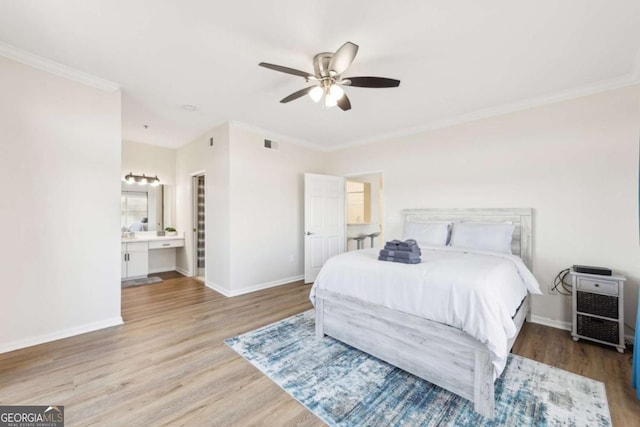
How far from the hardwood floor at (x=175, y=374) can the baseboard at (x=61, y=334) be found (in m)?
0.08

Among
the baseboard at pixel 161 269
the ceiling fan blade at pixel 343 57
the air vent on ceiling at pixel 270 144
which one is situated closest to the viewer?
the ceiling fan blade at pixel 343 57

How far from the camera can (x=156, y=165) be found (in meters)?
5.57

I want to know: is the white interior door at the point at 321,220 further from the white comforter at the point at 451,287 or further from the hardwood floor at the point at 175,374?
the white comforter at the point at 451,287

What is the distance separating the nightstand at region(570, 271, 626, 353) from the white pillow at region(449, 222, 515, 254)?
2.15 feet

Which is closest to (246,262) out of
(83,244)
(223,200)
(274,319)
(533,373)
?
(223,200)

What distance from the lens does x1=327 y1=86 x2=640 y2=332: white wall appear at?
2.74 metres

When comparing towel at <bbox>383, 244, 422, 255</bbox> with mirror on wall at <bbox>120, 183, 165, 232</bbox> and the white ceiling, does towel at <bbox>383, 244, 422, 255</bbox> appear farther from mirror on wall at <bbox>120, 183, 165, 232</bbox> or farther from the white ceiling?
mirror on wall at <bbox>120, 183, 165, 232</bbox>

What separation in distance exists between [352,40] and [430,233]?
262 centimetres

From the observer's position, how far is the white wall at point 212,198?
167 inches

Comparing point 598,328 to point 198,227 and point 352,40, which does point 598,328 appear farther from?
point 198,227

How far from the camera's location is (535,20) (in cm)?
195

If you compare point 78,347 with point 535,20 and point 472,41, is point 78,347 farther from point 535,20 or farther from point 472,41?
point 535,20

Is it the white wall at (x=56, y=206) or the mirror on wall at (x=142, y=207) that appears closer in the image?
the white wall at (x=56, y=206)

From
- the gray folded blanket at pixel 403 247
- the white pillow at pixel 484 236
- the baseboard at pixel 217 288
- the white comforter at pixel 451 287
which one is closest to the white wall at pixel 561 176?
the white pillow at pixel 484 236
